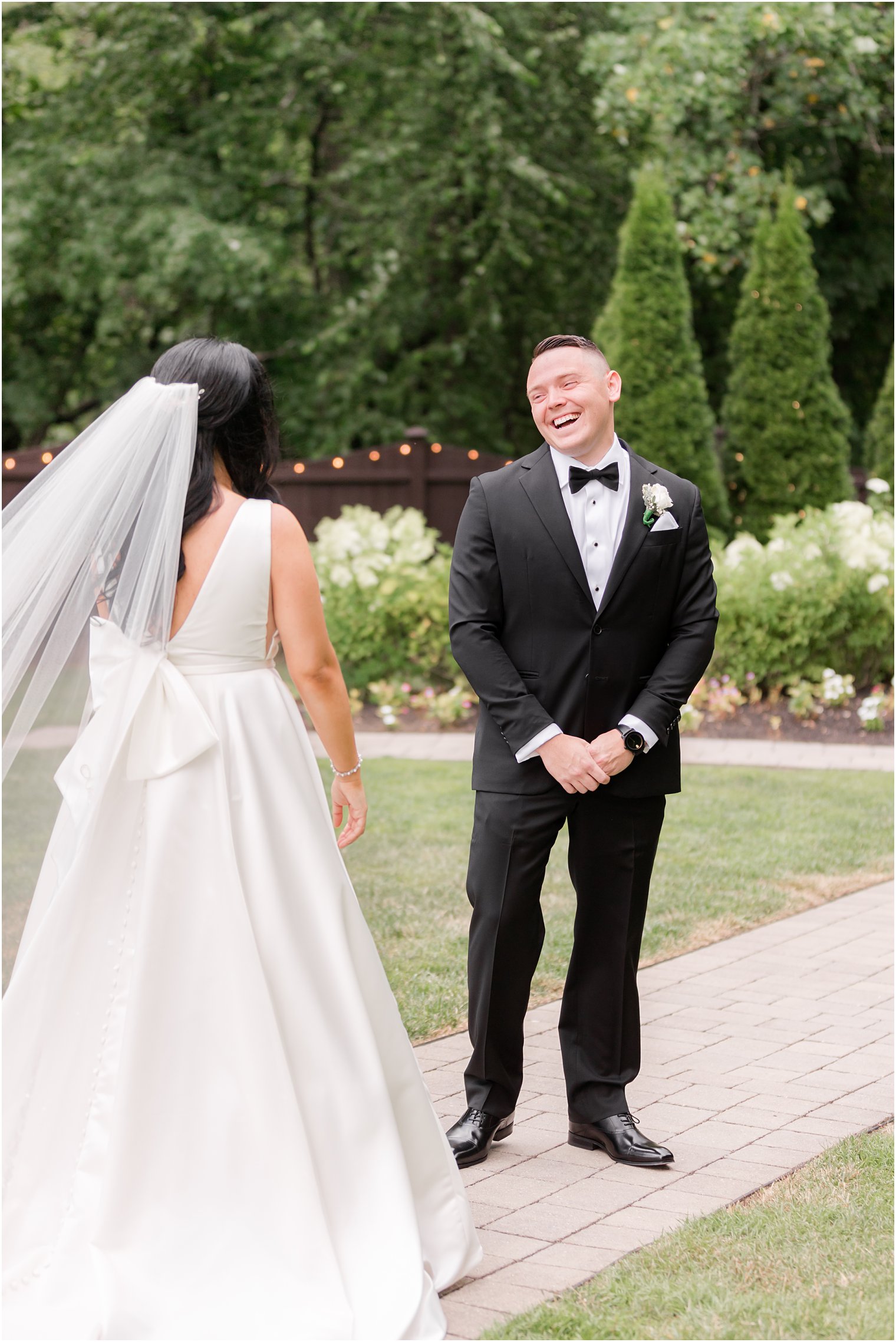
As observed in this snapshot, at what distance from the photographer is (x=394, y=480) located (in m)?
12.9

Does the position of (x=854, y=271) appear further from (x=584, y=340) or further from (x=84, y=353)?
(x=584, y=340)

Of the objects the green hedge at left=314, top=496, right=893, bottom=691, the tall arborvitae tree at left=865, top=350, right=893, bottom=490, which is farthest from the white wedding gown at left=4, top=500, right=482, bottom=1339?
the tall arborvitae tree at left=865, top=350, right=893, bottom=490

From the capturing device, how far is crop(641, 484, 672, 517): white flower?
371 centimetres

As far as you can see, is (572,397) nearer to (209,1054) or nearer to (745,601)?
Result: (209,1054)

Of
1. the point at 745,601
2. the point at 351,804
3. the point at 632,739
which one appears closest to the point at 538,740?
the point at 632,739

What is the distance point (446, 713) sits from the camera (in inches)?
408

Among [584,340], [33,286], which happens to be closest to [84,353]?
[33,286]

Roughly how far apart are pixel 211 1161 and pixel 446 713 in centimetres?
754

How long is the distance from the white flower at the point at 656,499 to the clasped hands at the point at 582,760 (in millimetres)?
589

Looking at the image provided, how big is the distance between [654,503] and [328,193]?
14038 mm

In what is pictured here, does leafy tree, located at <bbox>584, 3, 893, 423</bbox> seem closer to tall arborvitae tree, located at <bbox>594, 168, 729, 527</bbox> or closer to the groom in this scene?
tall arborvitae tree, located at <bbox>594, 168, 729, 527</bbox>

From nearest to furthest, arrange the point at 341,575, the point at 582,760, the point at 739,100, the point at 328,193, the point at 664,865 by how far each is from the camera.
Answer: the point at 582,760, the point at 664,865, the point at 341,575, the point at 739,100, the point at 328,193

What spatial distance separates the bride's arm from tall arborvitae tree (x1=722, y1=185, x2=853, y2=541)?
1085 centimetres

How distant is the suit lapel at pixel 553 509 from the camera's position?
3.71 meters
